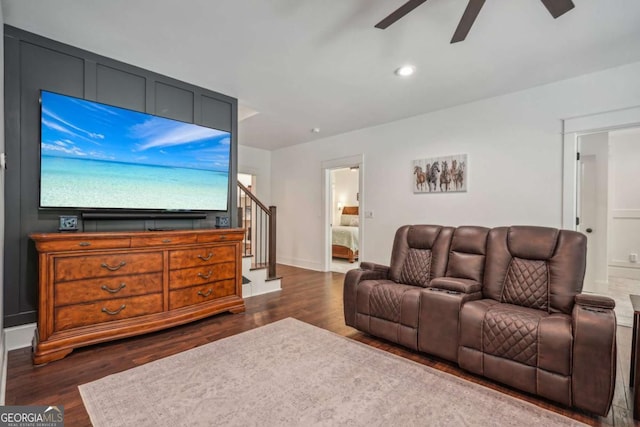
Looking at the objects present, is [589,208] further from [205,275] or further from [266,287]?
[205,275]

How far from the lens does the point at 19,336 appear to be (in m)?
2.50

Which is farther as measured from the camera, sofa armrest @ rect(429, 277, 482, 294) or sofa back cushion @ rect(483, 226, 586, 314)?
sofa armrest @ rect(429, 277, 482, 294)

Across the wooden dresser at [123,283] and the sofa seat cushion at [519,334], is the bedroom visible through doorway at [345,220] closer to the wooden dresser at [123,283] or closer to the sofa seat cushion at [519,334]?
the wooden dresser at [123,283]

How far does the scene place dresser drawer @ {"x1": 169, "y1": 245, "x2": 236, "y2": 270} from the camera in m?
2.93

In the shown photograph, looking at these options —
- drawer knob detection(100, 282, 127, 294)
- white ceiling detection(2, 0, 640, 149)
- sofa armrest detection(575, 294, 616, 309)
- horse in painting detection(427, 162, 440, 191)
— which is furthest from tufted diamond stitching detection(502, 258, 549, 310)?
drawer knob detection(100, 282, 127, 294)

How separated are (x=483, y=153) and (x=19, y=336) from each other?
5.18 metres

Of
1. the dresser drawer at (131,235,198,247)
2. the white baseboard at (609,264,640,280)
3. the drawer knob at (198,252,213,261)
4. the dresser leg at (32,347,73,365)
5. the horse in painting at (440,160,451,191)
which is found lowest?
the dresser leg at (32,347,73,365)

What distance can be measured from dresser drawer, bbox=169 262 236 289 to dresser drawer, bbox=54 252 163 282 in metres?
0.20

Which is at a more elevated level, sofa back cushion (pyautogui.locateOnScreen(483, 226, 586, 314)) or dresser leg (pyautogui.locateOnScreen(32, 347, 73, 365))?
sofa back cushion (pyautogui.locateOnScreen(483, 226, 586, 314))

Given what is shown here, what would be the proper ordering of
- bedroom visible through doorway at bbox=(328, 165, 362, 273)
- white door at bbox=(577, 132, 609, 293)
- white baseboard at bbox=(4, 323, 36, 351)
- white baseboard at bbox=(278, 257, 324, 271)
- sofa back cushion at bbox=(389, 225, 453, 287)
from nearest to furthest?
white baseboard at bbox=(4, 323, 36, 351), sofa back cushion at bbox=(389, 225, 453, 287), white door at bbox=(577, 132, 609, 293), white baseboard at bbox=(278, 257, 324, 271), bedroom visible through doorway at bbox=(328, 165, 362, 273)

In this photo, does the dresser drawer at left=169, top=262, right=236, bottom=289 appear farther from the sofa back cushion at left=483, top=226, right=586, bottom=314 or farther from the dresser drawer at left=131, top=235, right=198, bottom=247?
the sofa back cushion at left=483, top=226, right=586, bottom=314

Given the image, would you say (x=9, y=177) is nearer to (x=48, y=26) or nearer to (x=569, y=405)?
(x=48, y=26)

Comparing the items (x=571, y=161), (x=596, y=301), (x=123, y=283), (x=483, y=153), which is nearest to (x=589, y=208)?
(x=571, y=161)

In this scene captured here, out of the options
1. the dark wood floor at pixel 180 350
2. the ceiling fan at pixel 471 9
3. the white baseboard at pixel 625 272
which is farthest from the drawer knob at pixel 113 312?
the white baseboard at pixel 625 272
